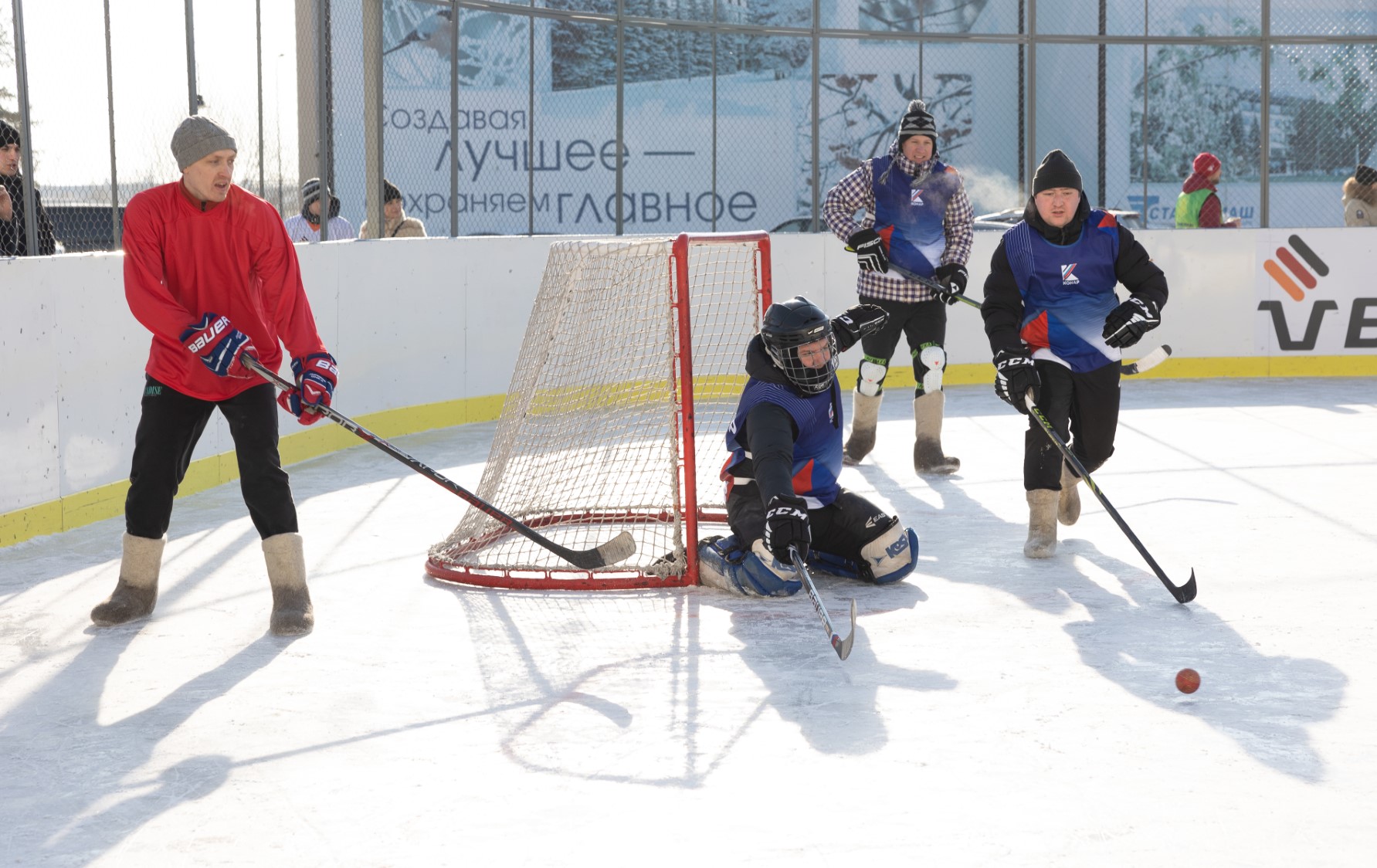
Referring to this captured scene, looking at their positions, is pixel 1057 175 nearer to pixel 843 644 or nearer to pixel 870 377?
pixel 843 644

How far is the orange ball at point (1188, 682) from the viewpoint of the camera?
135 inches

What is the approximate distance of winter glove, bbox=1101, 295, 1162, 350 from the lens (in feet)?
15.3

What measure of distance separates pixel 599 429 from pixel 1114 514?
5.73 ft

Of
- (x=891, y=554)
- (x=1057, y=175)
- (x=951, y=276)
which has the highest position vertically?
Answer: (x=1057, y=175)

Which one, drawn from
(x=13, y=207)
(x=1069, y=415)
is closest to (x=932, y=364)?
(x=1069, y=415)

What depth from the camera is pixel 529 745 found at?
315cm

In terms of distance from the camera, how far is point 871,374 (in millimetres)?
6594

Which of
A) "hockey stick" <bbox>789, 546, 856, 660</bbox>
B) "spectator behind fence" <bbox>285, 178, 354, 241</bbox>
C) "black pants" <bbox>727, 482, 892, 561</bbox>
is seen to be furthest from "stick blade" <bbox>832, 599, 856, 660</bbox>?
"spectator behind fence" <bbox>285, 178, 354, 241</bbox>

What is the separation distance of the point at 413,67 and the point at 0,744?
823 centimetres

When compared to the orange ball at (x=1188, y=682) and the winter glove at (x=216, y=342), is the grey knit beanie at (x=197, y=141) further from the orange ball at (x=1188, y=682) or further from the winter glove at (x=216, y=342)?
the orange ball at (x=1188, y=682)

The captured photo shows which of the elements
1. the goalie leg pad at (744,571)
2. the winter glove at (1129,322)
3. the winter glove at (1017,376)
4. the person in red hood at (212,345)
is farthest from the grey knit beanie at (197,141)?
the winter glove at (1129,322)

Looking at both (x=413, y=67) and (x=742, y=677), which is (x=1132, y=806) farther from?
(x=413, y=67)

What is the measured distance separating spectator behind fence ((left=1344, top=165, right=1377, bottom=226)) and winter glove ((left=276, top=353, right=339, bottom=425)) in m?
8.17

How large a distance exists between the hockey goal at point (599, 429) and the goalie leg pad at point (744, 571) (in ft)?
0.19
